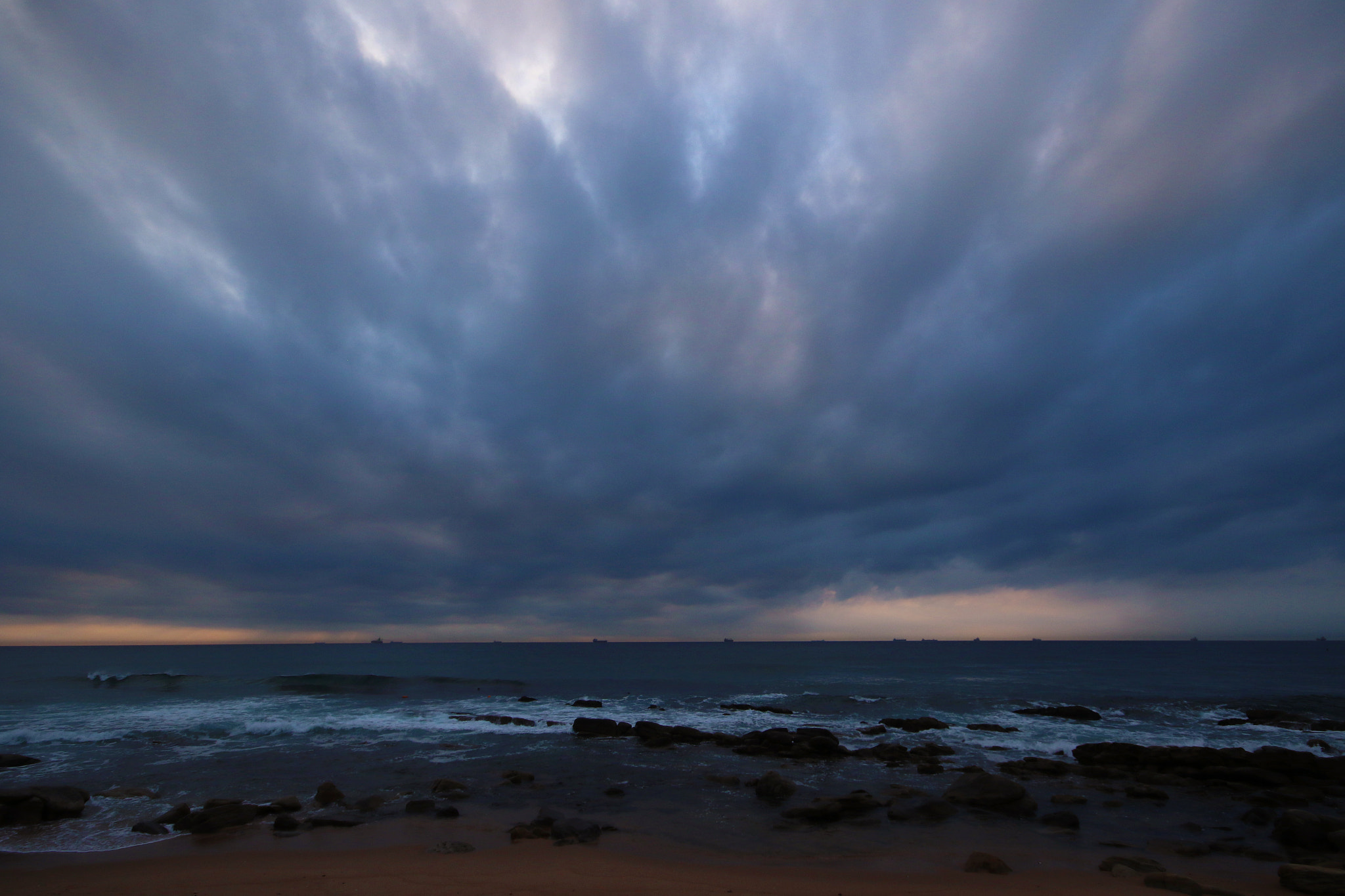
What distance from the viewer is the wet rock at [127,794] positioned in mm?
15547

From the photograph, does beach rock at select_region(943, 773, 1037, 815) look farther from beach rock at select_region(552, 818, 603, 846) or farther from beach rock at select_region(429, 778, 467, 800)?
beach rock at select_region(429, 778, 467, 800)

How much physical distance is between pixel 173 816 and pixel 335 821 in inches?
146

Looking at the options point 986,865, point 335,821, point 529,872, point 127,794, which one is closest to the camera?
point 529,872

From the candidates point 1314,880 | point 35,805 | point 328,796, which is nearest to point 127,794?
point 35,805

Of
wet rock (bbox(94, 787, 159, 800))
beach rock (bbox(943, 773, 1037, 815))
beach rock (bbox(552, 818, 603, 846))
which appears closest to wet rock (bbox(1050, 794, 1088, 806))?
beach rock (bbox(943, 773, 1037, 815))

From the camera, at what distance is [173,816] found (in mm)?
13578

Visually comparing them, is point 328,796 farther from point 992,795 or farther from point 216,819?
point 992,795

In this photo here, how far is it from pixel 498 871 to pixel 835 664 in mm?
75198

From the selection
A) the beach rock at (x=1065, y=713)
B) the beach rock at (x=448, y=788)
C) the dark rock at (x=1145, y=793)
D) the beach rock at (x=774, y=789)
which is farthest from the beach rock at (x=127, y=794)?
the beach rock at (x=1065, y=713)

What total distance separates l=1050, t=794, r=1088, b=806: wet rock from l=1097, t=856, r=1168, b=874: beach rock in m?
5.00

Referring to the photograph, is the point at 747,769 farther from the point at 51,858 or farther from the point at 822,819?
the point at 51,858

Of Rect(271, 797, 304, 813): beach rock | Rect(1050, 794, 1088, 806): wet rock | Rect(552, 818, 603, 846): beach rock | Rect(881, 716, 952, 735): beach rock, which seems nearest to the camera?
Rect(552, 818, 603, 846): beach rock

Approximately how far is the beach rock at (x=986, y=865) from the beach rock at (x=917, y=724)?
1760 centimetres

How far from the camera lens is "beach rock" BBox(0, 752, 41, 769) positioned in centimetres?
1984
